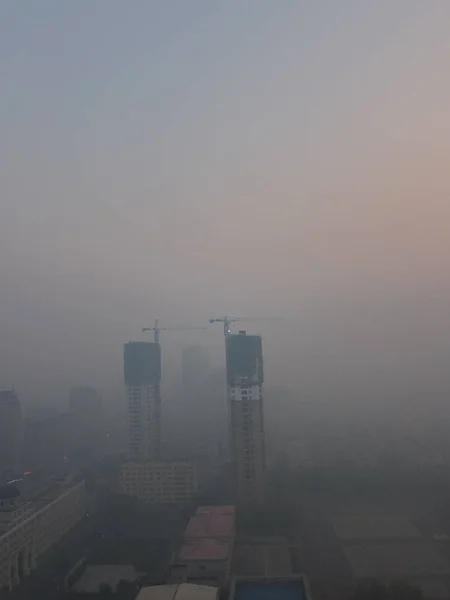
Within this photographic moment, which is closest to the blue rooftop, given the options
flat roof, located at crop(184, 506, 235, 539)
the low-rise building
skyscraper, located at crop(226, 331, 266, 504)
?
the low-rise building

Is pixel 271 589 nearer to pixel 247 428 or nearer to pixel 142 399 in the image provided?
pixel 247 428

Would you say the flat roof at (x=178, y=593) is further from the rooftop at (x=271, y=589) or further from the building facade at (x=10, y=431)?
the building facade at (x=10, y=431)

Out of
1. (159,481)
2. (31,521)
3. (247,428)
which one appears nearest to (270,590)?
(31,521)

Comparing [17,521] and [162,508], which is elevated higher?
[17,521]

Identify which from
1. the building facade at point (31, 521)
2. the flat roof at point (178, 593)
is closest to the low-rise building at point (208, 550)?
the flat roof at point (178, 593)

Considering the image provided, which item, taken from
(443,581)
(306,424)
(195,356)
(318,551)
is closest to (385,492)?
(318,551)

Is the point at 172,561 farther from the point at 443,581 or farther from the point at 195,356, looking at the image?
the point at 195,356

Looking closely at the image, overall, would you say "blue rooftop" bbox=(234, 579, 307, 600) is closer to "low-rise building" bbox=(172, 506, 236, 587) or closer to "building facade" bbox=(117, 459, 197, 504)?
"low-rise building" bbox=(172, 506, 236, 587)
